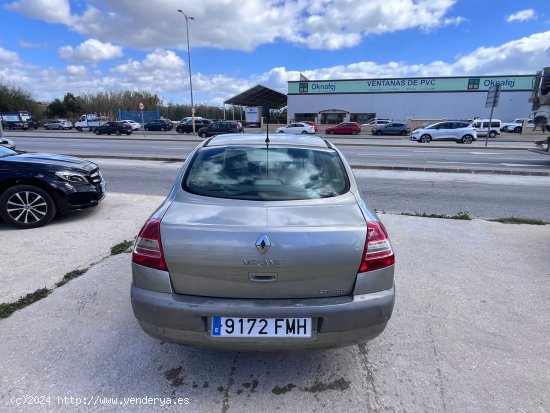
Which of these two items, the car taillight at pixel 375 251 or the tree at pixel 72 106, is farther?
the tree at pixel 72 106

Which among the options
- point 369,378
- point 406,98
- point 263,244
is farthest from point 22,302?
point 406,98

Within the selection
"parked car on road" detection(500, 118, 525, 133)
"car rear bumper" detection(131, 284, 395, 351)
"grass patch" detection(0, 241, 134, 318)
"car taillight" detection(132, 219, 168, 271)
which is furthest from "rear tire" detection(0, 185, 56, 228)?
"parked car on road" detection(500, 118, 525, 133)

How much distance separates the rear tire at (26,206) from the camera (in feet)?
17.3

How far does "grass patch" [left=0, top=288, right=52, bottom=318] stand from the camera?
10.2 feet

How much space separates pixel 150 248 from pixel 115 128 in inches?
1686

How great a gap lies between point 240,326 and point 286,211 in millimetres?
754

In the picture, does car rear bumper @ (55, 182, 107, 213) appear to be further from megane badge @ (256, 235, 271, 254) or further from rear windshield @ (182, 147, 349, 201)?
megane badge @ (256, 235, 271, 254)

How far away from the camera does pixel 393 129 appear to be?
40000mm

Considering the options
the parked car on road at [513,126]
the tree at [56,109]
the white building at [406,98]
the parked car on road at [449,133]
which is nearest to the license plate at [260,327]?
the parked car on road at [449,133]

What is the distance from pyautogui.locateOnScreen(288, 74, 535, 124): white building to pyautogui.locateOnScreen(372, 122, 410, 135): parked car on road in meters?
13.7

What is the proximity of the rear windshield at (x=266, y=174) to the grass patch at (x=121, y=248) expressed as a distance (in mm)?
2153

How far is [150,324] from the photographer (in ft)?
7.21

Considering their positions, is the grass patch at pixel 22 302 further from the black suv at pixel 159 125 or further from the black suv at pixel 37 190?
the black suv at pixel 159 125

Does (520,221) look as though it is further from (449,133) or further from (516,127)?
(516,127)
